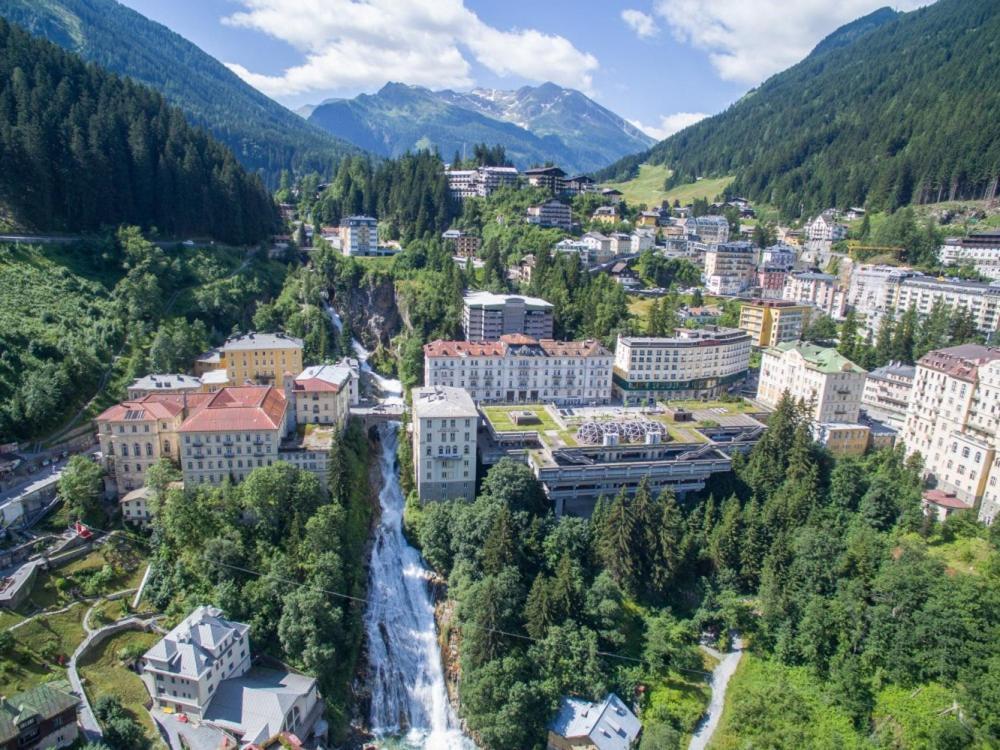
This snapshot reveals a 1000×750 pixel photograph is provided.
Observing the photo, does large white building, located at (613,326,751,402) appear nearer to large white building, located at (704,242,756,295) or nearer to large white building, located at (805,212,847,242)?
large white building, located at (704,242,756,295)

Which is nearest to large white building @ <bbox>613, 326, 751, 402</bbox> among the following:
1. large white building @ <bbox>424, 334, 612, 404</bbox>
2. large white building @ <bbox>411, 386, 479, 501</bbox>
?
large white building @ <bbox>424, 334, 612, 404</bbox>

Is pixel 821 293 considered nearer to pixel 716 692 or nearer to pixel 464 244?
pixel 464 244

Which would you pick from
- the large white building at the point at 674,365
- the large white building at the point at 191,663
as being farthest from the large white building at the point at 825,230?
the large white building at the point at 191,663

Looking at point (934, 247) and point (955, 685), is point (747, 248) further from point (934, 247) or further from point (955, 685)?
point (955, 685)

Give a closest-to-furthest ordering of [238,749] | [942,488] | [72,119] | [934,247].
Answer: [238,749] < [942,488] < [72,119] < [934,247]

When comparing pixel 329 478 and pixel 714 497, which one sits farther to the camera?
pixel 714 497

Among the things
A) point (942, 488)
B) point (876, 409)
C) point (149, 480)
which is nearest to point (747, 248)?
point (876, 409)

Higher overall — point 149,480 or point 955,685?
point 149,480
